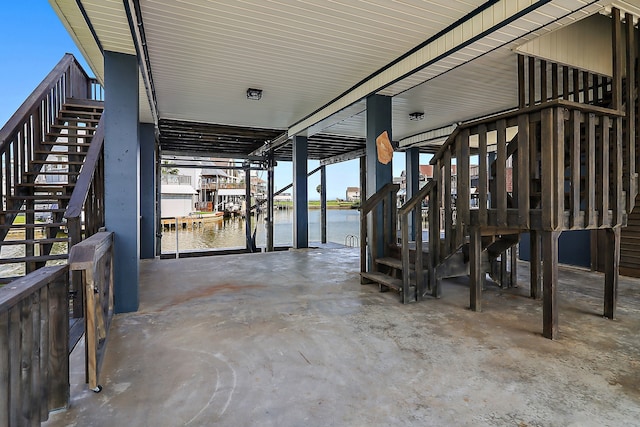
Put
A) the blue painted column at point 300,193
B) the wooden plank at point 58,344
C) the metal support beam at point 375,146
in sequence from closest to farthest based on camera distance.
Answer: the wooden plank at point 58,344
the metal support beam at point 375,146
the blue painted column at point 300,193

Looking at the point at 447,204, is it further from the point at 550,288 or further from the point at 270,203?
the point at 270,203

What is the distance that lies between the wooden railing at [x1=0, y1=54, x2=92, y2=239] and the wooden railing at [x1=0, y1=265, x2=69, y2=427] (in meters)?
2.93

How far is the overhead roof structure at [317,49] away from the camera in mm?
3244

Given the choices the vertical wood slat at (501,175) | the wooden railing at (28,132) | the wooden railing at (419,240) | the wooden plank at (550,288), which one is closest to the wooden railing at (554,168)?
the vertical wood slat at (501,175)

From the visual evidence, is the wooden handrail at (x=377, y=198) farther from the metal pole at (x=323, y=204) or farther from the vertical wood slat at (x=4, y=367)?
the metal pole at (x=323, y=204)

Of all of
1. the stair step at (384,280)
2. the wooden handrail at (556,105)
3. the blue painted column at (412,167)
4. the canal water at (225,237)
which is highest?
the blue painted column at (412,167)

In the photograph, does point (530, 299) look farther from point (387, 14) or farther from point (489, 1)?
point (387, 14)

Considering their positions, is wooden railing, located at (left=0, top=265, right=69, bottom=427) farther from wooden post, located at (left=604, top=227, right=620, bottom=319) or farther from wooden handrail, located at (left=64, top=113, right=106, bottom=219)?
wooden post, located at (left=604, top=227, right=620, bottom=319)

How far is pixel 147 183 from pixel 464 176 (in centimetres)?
638

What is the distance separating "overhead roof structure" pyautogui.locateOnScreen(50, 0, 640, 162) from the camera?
3244 millimetres

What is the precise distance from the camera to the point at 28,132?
4301 mm

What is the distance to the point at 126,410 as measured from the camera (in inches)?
74.0

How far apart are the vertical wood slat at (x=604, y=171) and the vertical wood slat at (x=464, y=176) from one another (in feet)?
3.98

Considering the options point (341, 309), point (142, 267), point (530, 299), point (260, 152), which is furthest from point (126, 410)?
point (260, 152)
